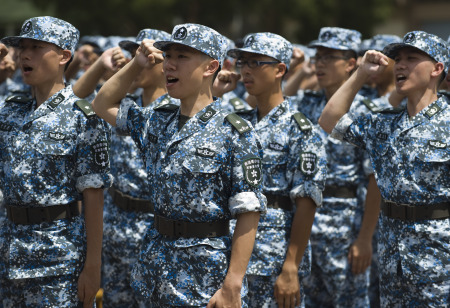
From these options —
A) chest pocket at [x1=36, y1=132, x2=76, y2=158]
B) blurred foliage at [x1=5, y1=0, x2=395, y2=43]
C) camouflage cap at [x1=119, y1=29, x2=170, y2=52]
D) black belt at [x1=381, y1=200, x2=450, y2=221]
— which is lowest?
black belt at [x1=381, y1=200, x2=450, y2=221]

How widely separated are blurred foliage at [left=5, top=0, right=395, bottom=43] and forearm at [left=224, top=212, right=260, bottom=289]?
22000mm

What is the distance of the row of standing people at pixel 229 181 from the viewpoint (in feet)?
13.9

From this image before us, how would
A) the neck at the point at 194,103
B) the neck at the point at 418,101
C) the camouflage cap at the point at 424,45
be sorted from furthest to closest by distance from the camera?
the neck at the point at 418,101 < the camouflage cap at the point at 424,45 < the neck at the point at 194,103

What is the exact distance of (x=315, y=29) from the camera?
30.4 metres

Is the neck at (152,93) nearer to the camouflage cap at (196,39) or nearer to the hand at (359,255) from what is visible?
the camouflage cap at (196,39)

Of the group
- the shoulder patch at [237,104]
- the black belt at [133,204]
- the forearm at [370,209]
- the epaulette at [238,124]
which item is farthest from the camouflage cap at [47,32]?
the shoulder patch at [237,104]

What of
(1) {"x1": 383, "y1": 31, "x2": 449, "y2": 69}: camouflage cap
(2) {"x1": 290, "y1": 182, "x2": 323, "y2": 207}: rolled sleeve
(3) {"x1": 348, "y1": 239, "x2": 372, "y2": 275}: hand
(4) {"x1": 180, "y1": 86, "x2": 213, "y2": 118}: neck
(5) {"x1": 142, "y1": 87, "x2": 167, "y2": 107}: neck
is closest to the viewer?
(4) {"x1": 180, "y1": 86, "x2": 213, "y2": 118}: neck

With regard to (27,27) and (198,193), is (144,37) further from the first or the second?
(198,193)

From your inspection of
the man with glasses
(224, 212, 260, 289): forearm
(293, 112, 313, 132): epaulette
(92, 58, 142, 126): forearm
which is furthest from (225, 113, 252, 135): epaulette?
the man with glasses

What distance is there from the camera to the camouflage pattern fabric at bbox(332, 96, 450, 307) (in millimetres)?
4945

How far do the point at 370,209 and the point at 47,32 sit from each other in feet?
9.30

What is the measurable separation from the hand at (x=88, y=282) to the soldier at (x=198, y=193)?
0.46 m

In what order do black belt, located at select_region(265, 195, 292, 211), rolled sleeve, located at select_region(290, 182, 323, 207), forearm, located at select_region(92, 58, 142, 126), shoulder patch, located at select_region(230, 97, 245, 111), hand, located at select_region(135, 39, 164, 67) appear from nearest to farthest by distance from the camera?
hand, located at select_region(135, 39, 164, 67) → forearm, located at select_region(92, 58, 142, 126) → rolled sleeve, located at select_region(290, 182, 323, 207) → black belt, located at select_region(265, 195, 292, 211) → shoulder patch, located at select_region(230, 97, 245, 111)

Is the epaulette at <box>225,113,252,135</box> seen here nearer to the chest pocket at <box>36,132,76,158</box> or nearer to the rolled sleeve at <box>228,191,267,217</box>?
the rolled sleeve at <box>228,191,267,217</box>
